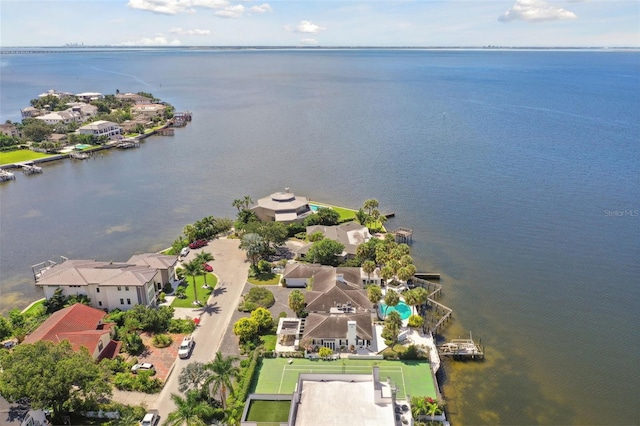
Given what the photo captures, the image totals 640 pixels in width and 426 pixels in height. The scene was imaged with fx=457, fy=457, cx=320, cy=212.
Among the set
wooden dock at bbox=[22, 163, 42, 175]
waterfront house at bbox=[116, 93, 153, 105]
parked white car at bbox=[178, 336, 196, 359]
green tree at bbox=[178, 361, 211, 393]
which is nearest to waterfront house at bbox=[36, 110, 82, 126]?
waterfront house at bbox=[116, 93, 153, 105]

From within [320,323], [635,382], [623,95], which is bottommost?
[635,382]

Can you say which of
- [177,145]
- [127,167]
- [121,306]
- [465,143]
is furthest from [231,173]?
[465,143]

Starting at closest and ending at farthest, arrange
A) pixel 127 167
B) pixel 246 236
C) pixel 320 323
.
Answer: pixel 320 323
pixel 246 236
pixel 127 167

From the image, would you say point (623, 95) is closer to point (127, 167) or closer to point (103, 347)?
point (127, 167)

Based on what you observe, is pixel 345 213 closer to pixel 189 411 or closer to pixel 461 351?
pixel 461 351

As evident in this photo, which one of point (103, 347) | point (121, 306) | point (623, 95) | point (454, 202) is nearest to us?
point (103, 347)

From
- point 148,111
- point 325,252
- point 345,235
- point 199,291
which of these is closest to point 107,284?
point 199,291

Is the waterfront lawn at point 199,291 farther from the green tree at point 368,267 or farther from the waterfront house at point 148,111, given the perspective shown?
the waterfront house at point 148,111

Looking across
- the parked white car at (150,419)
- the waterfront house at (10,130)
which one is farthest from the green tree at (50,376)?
the waterfront house at (10,130)
